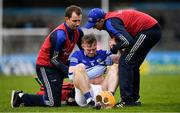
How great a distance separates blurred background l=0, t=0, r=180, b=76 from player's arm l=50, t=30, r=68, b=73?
660 inches

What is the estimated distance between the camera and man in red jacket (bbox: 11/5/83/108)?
14.0m

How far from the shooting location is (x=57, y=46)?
14.0 metres

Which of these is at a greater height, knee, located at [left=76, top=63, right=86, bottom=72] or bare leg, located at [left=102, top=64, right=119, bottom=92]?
knee, located at [left=76, top=63, right=86, bottom=72]

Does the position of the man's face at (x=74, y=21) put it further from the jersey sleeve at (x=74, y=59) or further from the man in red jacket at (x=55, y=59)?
the jersey sleeve at (x=74, y=59)

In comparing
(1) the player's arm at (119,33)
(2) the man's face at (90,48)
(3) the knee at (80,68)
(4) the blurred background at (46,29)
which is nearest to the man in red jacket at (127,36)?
(1) the player's arm at (119,33)

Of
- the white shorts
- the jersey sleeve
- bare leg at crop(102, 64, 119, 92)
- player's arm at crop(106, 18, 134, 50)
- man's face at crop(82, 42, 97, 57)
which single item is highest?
player's arm at crop(106, 18, 134, 50)

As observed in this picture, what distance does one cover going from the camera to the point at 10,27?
36.2 meters

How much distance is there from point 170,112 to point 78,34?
2606mm

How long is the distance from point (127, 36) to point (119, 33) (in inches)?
6.0

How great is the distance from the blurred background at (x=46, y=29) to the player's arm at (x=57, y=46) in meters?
16.8

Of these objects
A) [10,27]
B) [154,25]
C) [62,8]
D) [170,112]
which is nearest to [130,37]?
[154,25]

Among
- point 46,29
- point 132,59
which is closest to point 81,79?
point 132,59

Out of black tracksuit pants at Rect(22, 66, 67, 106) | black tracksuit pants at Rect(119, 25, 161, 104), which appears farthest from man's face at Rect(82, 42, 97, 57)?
black tracksuit pants at Rect(22, 66, 67, 106)

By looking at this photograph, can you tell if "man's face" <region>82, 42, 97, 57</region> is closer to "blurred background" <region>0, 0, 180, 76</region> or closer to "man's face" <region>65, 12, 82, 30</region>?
"man's face" <region>65, 12, 82, 30</region>
